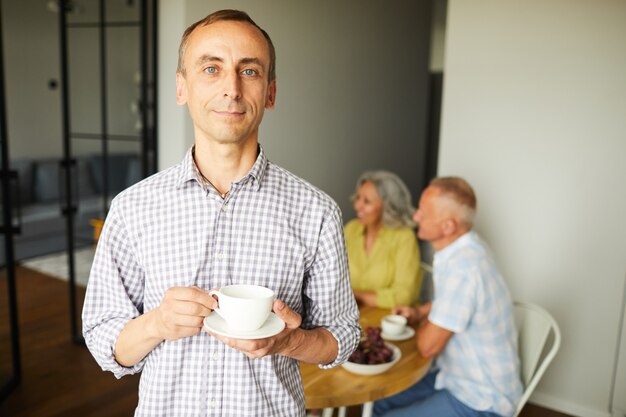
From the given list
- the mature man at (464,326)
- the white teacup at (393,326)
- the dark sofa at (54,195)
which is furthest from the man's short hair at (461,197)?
the dark sofa at (54,195)

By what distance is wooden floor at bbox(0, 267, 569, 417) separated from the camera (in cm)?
270

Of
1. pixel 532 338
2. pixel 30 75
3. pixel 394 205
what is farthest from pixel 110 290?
pixel 30 75

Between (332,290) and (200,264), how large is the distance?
0.24 metres

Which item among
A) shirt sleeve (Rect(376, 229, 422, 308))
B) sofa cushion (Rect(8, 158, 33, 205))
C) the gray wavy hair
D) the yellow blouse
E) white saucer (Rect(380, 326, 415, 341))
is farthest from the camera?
sofa cushion (Rect(8, 158, 33, 205))

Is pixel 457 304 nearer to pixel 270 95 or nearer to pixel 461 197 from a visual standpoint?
pixel 461 197

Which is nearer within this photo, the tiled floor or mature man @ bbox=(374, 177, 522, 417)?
mature man @ bbox=(374, 177, 522, 417)

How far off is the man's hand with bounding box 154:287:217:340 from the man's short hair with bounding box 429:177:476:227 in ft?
4.20

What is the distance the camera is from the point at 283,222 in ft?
3.26

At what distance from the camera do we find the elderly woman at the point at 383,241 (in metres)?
2.55

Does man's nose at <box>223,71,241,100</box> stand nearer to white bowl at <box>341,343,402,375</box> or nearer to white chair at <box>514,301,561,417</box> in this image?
white bowl at <box>341,343,402,375</box>

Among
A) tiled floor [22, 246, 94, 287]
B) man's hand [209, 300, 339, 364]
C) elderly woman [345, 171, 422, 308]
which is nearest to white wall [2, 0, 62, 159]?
tiled floor [22, 246, 94, 287]

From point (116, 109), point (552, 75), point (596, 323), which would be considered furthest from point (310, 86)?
point (116, 109)

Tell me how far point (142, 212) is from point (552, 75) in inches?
87.6

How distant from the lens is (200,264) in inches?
38.0
